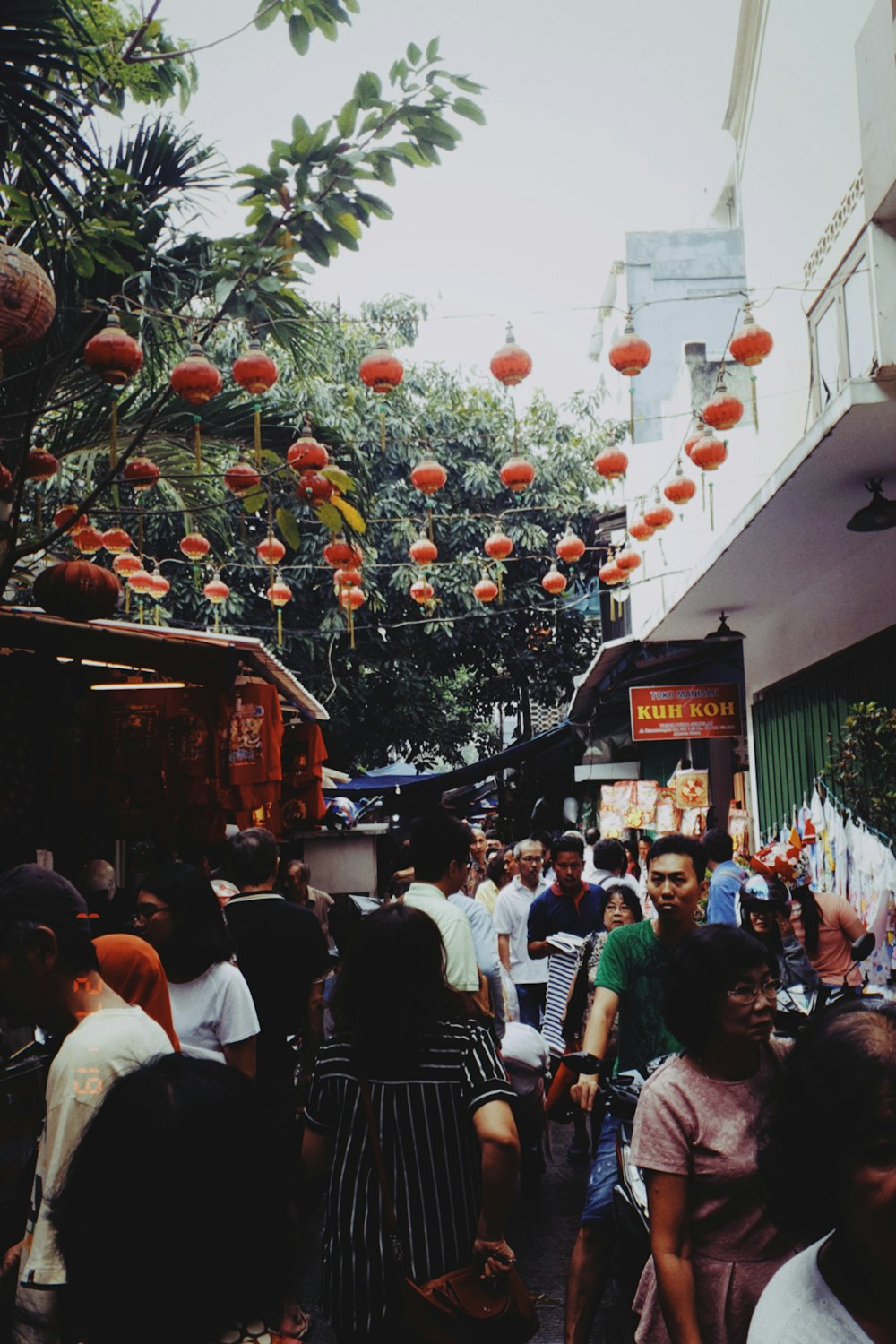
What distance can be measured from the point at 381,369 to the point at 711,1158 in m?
5.51

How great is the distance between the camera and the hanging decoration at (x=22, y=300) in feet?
13.2

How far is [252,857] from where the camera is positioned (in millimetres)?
5281

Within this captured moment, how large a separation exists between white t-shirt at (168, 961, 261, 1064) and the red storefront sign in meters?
8.41

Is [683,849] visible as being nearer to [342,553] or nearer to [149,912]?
[149,912]

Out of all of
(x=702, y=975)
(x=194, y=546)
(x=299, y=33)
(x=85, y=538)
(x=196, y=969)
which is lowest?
(x=196, y=969)

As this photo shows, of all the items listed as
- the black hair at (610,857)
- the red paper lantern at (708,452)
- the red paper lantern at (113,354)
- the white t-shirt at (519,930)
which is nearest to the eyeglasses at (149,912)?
the red paper lantern at (113,354)

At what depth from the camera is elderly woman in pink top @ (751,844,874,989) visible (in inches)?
253

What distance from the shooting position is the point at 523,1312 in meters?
2.77

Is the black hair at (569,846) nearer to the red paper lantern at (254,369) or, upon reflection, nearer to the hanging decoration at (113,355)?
the red paper lantern at (254,369)

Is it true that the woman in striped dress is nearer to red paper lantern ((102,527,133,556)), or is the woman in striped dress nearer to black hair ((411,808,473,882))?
black hair ((411,808,473,882))

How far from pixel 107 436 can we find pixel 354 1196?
603 cm

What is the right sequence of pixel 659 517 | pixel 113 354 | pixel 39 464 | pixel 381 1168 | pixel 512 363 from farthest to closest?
pixel 659 517 → pixel 512 363 → pixel 39 464 → pixel 113 354 → pixel 381 1168

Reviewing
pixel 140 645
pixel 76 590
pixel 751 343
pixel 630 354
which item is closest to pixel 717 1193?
pixel 76 590

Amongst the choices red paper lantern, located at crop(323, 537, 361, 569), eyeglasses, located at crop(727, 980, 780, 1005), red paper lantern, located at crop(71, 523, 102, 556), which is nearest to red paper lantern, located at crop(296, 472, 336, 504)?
red paper lantern, located at crop(71, 523, 102, 556)
